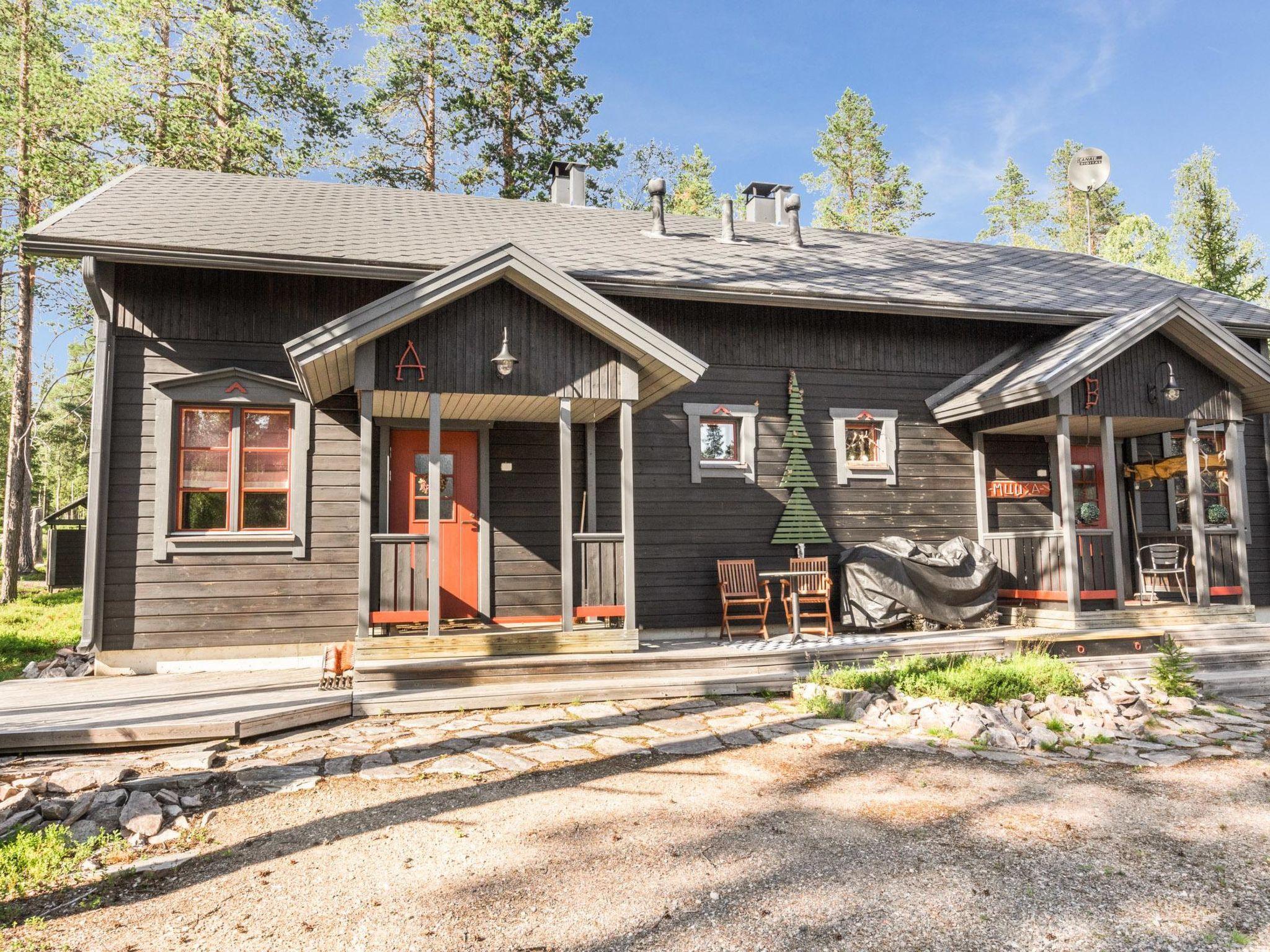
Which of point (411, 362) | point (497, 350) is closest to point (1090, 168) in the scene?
point (497, 350)

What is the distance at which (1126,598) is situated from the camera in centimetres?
1037

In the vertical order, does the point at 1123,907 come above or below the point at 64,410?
below

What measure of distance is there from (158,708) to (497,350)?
12.8 ft

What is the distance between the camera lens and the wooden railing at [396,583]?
6.96 metres

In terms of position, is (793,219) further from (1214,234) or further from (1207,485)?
(1214,234)

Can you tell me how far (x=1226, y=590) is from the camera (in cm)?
921

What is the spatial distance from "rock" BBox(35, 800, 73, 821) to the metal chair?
1048 cm

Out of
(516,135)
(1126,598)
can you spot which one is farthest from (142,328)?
(516,135)

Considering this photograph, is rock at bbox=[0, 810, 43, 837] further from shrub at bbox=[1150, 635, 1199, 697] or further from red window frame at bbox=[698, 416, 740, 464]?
shrub at bbox=[1150, 635, 1199, 697]

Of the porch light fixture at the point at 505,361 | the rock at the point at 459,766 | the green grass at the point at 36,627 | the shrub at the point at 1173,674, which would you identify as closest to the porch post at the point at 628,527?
the porch light fixture at the point at 505,361

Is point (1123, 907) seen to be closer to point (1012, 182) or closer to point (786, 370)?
point (786, 370)

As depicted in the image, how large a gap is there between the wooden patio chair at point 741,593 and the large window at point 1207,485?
18.3ft

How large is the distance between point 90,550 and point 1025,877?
8.04 metres

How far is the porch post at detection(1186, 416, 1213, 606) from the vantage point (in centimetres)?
906
